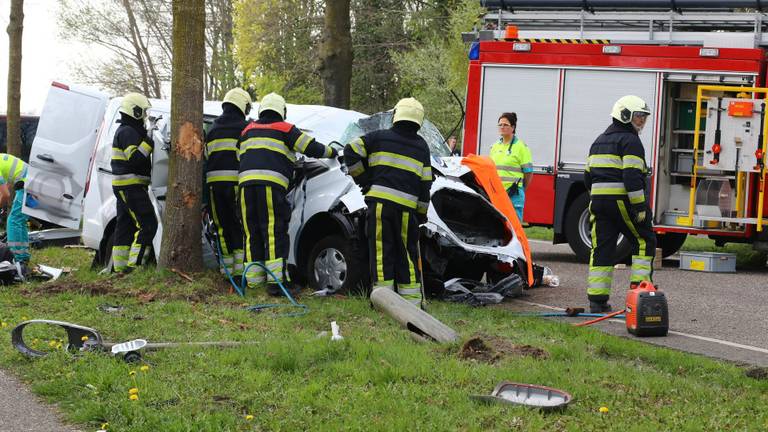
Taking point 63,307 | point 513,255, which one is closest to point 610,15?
point 513,255

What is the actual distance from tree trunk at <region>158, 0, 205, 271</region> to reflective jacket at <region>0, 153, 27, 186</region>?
1.98m

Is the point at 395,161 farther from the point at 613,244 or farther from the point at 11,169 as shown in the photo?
the point at 11,169

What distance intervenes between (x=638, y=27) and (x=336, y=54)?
4.43 metres

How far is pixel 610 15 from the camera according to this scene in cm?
1266

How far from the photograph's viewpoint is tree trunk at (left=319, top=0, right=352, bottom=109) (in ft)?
49.1

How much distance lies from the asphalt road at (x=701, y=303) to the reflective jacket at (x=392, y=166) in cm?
138

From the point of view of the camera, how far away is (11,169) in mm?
10094

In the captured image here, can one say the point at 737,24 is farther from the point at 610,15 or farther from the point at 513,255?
the point at 513,255

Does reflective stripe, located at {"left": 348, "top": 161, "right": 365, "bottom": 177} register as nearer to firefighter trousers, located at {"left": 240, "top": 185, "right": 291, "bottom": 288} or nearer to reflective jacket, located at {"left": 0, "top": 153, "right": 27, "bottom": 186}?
firefighter trousers, located at {"left": 240, "top": 185, "right": 291, "bottom": 288}

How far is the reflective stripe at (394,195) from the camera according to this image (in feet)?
26.4

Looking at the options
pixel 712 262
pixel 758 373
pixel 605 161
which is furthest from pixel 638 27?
pixel 758 373

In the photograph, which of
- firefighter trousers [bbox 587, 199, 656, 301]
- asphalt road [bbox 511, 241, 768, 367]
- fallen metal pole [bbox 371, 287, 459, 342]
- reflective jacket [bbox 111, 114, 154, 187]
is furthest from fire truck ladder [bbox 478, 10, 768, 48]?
fallen metal pole [bbox 371, 287, 459, 342]

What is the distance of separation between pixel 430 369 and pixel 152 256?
4.61m

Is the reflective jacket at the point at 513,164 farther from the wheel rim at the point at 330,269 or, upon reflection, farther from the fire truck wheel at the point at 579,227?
the wheel rim at the point at 330,269
